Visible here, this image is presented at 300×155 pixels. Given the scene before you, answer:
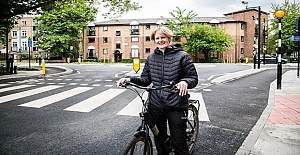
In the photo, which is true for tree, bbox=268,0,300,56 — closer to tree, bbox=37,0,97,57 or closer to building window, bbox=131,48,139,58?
building window, bbox=131,48,139,58

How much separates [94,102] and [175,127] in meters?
5.42

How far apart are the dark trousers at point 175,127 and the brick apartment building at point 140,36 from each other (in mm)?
54226

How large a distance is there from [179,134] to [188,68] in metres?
0.78

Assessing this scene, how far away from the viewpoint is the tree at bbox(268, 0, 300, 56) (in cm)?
5019

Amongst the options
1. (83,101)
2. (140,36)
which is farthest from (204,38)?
(83,101)

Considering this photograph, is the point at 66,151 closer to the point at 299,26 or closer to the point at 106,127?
the point at 106,127

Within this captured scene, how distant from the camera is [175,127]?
3506 mm

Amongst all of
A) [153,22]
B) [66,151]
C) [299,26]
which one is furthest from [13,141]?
Answer: [153,22]

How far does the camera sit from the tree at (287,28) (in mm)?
50188

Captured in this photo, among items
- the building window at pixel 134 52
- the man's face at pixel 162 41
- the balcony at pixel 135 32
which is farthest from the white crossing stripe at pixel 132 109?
the balcony at pixel 135 32

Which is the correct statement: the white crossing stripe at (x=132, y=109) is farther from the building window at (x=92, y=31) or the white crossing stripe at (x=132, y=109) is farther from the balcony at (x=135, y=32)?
the building window at (x=92, y=31)

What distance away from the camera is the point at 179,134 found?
353 centimetres

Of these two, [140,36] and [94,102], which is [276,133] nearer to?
[94,102]

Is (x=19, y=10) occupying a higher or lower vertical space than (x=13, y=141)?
higher
